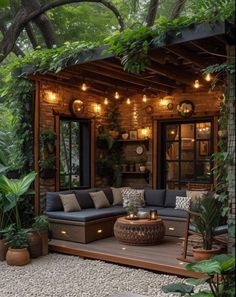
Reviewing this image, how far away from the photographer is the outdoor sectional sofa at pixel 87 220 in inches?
258

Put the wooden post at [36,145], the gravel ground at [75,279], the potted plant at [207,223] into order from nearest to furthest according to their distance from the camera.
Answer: the gravel ground at [75,279] → the potted plant at [207,223] → the wooden post at [36,145]

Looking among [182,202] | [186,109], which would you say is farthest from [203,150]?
[182,202]

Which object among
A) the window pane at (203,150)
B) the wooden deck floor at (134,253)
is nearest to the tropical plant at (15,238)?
the wooden deck floor at (134,253)

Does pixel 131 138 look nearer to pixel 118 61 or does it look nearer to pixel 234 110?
pixel 118 61

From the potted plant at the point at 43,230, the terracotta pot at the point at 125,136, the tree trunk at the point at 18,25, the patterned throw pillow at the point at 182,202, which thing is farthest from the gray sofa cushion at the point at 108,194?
the tree trunk at the point at 18,25

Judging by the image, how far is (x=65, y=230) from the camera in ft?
22.2

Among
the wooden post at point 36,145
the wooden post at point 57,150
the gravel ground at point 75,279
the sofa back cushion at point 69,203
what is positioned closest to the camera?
the gravel ground at point 75,279

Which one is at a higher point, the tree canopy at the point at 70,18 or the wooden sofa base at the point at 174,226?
the tree canopy at the point at 70,18

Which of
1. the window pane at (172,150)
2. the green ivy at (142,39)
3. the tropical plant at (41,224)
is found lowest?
the tropical plant at (41,224)

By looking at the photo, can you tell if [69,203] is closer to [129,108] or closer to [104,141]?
[104,141]

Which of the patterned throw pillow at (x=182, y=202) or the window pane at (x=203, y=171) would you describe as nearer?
the patterned throw pillow at (x=182, y=202)

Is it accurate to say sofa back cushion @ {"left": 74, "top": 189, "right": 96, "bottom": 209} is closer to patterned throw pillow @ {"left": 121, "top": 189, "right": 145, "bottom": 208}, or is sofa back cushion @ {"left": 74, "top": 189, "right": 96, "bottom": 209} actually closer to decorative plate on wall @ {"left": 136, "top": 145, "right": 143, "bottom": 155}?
patterned throw pillow @ {"left": 121, "top": 189, "right": 145, "bottom": 208}

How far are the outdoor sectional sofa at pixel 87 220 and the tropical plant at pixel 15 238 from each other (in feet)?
2.87

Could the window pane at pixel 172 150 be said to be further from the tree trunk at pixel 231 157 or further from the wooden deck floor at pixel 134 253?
the tree trunk at pixel 231 157
